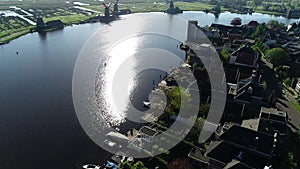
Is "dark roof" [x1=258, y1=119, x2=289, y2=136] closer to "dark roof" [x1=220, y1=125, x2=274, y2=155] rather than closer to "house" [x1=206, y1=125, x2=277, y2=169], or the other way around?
"house" [x1=206, y1=125, x2=277, y2=169]

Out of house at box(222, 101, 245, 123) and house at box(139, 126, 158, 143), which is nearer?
house at box(139, 126, 158, 143)

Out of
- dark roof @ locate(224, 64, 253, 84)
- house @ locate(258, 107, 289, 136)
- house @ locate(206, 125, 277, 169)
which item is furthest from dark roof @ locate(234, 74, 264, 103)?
house @ locate(206, 125, 277, 169)

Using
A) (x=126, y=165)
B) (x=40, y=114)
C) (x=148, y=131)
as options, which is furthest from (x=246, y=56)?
(x=40, y=114)

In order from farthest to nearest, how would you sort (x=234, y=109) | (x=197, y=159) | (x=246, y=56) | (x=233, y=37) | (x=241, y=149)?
1. (x=233, y=37)
2. (x=246, y=56)
3. (x=234, y=109)
4. (x=197, y=159)
5. (x=241, y=149)

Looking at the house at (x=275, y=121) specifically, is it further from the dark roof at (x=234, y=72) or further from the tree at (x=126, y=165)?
the tree at (x=126, y=165)

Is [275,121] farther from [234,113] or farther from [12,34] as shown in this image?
[12,34]
